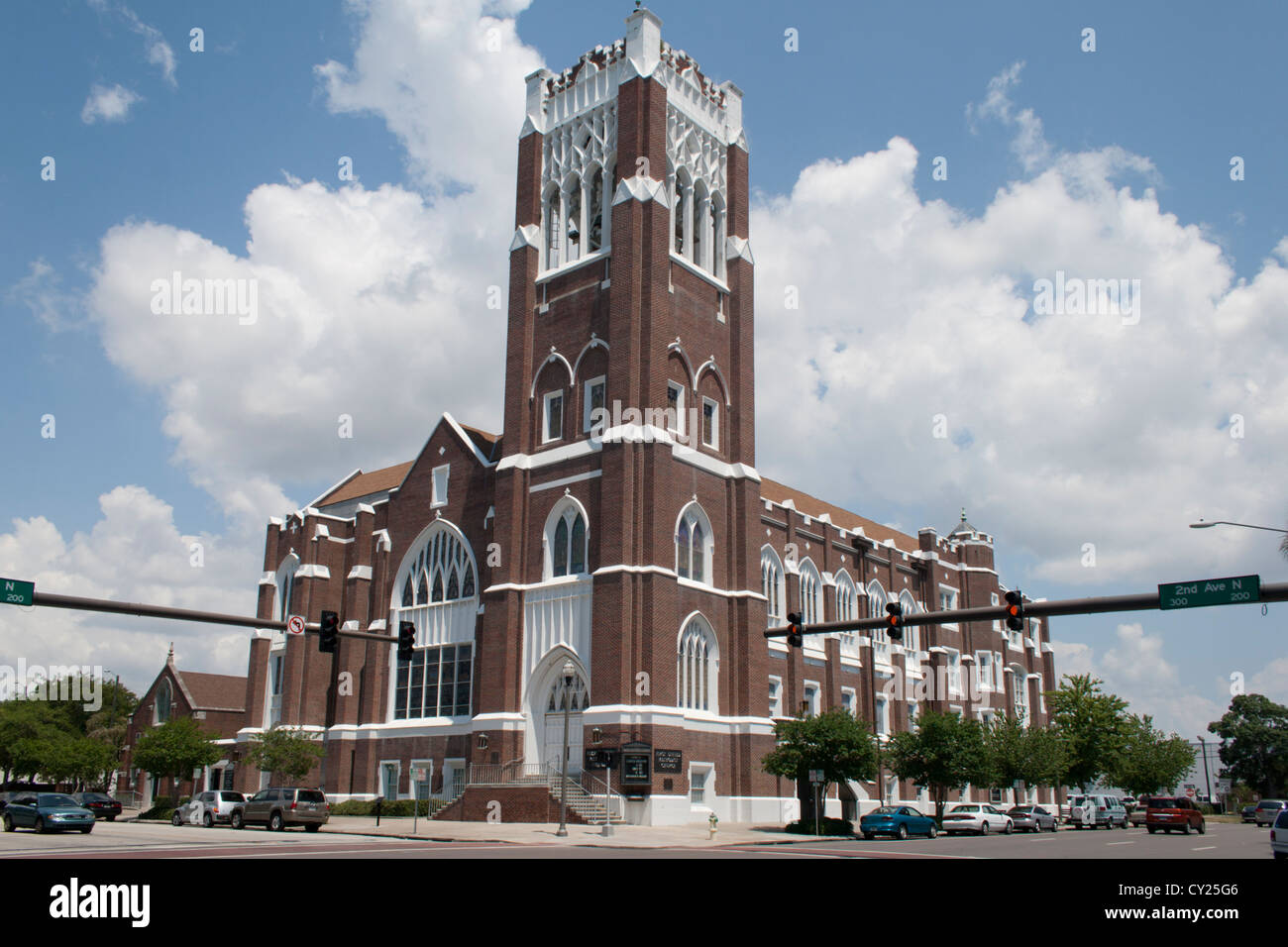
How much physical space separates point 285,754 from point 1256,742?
12870cm

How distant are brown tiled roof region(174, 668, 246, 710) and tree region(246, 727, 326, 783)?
1786 cm

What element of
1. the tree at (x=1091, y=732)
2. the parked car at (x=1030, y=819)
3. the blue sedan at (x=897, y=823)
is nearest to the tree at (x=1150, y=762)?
the tree at (x=1091, y=732)

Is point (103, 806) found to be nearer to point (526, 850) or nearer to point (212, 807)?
point (212, 807)

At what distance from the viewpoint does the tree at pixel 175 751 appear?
50188mm

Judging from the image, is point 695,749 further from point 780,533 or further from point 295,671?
point 295,671

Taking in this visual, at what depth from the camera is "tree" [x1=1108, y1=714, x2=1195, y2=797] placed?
69.7 m

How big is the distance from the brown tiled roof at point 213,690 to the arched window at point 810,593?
3353cm

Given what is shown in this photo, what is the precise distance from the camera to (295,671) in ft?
163

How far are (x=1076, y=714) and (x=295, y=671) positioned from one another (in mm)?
44712

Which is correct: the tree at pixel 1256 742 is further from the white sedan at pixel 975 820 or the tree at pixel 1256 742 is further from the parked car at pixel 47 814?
the parked car at pixel 47 814

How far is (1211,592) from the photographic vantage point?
67.8 feet

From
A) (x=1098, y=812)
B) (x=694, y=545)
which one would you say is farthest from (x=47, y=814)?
(x=1098, y=812)
